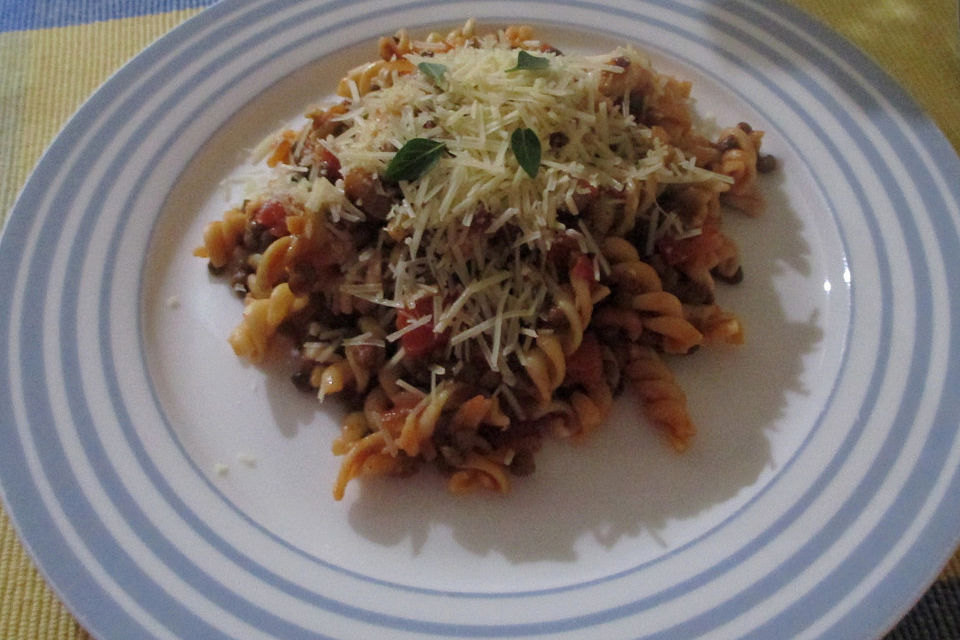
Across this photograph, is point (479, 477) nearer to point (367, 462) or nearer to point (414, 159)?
point (367, 462)

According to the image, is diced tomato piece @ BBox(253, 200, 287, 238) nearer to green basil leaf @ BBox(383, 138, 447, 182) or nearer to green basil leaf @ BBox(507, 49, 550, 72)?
green basil leaf @ BBox(383, 138, 447, 182)

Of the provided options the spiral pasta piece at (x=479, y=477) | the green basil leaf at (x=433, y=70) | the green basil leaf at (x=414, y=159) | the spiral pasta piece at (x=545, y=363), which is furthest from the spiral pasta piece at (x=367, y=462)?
the green basil leaf at (x=433, y=70)

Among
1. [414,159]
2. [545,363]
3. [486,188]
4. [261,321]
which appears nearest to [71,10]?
[261,321]

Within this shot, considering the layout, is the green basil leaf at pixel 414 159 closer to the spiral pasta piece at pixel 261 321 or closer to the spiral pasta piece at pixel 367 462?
the spiral pasta piece at pixel 261 321

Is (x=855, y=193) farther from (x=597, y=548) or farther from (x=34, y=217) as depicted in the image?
(x=34, y=217)

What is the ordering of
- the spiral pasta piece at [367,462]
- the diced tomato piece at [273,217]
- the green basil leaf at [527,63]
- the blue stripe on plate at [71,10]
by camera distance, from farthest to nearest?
the blue stripe on plate at [71,10]
the diced tomato piece at [273,217]
the green basil leaf at [527,63]
the spiral pasta piece at [367,462]

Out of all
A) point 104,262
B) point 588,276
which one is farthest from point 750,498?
point 104,262

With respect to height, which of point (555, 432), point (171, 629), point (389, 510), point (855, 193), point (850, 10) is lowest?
point (171, 629)

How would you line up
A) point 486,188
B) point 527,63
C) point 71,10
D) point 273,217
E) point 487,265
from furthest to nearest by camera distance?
point 71,10
point 273,217
point 527,63
point 487,265
point 486,188
